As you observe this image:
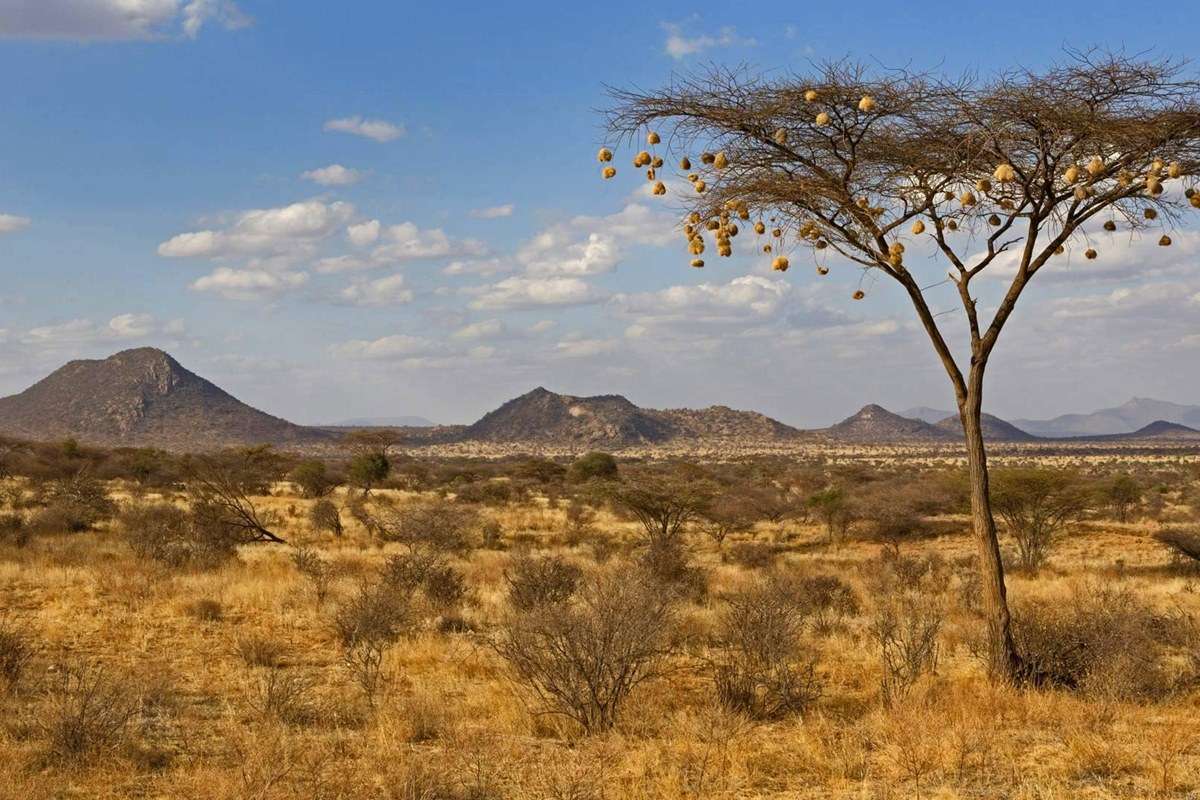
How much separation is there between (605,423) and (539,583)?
123115mm

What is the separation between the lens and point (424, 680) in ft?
34.5

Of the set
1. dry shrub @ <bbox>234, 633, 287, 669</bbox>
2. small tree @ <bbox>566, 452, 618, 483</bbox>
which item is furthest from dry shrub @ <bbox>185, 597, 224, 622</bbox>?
small tree @ <bbox>566, 452, 618, 483</bbox>

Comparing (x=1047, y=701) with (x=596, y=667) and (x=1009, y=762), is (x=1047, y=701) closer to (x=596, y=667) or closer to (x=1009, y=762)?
(x=1009, y=762)

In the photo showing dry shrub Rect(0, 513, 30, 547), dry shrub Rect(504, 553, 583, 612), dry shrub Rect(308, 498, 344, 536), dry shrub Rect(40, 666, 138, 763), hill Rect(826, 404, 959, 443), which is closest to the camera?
dry shrub Rect(40, 666, 138, 763)

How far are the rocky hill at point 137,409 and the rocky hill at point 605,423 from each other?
98.0 ft

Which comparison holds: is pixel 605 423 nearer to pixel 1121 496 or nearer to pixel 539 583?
pixel 1121 496

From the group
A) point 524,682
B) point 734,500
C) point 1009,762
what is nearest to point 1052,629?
point 1009,762

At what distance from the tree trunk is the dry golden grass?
35 cm

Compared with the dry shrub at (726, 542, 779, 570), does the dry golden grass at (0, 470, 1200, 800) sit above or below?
above

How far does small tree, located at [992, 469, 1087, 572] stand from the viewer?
24.4m

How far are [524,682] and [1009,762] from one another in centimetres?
427

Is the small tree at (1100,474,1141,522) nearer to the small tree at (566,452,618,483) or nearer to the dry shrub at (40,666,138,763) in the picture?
the small tree at (566,452,618,483)

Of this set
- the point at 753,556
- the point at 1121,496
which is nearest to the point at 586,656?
the point at 753,556

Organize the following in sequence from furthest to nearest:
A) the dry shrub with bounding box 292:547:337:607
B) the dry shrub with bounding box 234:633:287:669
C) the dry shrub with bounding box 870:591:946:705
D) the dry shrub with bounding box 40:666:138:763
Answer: the dry shrub with bounding box 292:547:337:607
the dry shrub with bounding box 234:633:287:669
the dry shrub with bounding box 870:591:946:705
the dry shrub with bounding box 40:666:138:763
